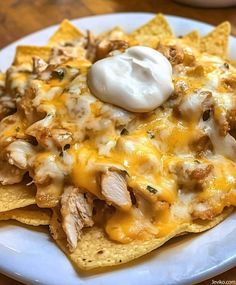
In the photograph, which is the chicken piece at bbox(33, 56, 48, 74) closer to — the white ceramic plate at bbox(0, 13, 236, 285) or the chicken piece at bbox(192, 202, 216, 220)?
the white ceramic plate at bbox(0, 13, 236, 285)

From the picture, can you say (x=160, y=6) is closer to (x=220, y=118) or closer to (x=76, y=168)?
(x=220, y=118)

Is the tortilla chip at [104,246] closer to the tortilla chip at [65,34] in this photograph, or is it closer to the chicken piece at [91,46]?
the chicken piece at [91,46]

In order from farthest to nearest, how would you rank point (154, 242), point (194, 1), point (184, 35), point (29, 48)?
1. point (194, 1)
2. point (184, 35)
3. point (29, 48)
4. point (154, 242)

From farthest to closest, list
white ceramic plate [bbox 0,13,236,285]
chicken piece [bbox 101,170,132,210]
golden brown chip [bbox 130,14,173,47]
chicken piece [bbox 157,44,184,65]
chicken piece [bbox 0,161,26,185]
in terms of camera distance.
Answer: golden brown chip [bbox 130,14,173,47], chicken piece [bbox 157,44,184,65], chicken piece [bbox 0,161,26,185], chicken piece [bbox 101,170,132,210], white ceramic plate [bbox 0,13,236,285]

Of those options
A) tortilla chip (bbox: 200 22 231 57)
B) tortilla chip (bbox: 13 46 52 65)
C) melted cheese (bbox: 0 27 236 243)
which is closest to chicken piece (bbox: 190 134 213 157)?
melted cheese (bbox: 0 27 236 243)

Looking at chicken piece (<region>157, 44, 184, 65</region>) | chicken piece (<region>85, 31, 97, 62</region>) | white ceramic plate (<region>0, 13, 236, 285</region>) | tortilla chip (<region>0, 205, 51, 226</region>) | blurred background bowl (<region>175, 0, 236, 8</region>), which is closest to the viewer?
white ceramic plate (<region>0, 13, 236, 285</region>)

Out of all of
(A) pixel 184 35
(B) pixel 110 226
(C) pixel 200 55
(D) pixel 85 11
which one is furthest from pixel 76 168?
(D) pixel 85 11

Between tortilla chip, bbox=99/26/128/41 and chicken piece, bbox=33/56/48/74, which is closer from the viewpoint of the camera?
chicken piece, bbox=33/56/48/74
